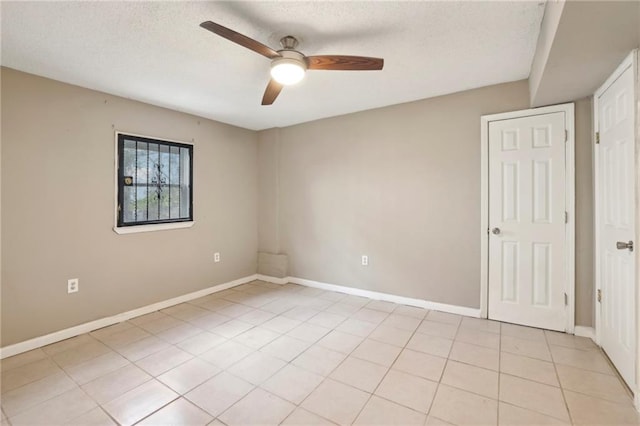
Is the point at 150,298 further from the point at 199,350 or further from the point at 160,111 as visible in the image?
the point at 160,111

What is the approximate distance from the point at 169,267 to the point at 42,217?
131 cm

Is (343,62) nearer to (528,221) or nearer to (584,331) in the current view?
(528,221)

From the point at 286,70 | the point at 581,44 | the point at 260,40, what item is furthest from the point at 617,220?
the point at 260,40

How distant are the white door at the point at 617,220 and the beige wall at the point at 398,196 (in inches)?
9.9

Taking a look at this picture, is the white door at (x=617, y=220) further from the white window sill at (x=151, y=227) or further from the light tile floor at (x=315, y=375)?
the white window sill at (x=151, y=227)

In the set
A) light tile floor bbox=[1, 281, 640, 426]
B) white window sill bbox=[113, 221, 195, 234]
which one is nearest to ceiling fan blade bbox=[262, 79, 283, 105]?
white window sill bbox=[113, 221, 195, 234]

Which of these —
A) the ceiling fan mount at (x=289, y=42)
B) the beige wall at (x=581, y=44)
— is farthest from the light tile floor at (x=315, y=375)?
the ceiling fan mount at (x=289, y=42)

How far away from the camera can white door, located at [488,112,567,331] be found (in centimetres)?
272

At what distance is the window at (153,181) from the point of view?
10.5ft

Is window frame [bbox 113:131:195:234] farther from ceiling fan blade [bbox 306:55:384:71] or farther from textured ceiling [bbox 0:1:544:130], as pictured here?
ceiling fan blade [bbox 306:55:384:71]

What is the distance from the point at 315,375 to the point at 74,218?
2663mm

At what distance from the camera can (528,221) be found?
284 cm

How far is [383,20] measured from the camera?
74.9 inches

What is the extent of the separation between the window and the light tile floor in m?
1.19
